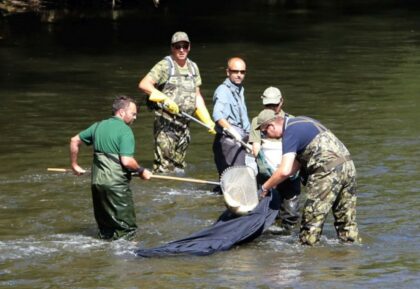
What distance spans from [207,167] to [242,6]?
33.5m

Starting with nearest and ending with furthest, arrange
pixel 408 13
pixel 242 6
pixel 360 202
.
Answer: pixel 360 202
pixel 408 13
pixel 242 6

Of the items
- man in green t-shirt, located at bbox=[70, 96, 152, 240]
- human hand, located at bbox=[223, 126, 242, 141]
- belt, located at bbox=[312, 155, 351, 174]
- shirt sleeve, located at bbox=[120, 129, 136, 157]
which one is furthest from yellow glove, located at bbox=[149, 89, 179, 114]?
belt, located at bbox=[312, 155, 351, 174]

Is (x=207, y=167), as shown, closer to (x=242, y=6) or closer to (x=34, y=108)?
(x=34, y=108)

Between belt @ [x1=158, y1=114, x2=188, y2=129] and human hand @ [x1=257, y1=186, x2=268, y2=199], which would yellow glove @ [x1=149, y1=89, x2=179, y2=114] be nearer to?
belt @ [x1=158, y1=114, x2=188, y2=129]

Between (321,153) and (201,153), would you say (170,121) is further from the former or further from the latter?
(321,153)

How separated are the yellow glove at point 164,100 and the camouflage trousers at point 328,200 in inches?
131

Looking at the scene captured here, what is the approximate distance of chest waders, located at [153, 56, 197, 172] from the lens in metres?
13.4

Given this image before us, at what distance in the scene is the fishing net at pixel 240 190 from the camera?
34.4ft

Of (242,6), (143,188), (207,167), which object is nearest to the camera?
(143,188)

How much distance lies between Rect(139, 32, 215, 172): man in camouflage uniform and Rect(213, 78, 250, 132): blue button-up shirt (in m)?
0.51

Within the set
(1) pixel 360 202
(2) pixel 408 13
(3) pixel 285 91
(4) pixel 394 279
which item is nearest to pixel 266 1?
(2) pixel 408 13

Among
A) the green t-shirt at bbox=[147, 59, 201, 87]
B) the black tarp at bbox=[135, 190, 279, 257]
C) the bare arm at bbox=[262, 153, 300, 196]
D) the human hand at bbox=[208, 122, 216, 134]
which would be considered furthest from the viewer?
the green t-shirt at bbox=[147, 59, 201, 87]

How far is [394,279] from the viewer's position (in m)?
9.55

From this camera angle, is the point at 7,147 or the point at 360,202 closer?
the point at 360,202
